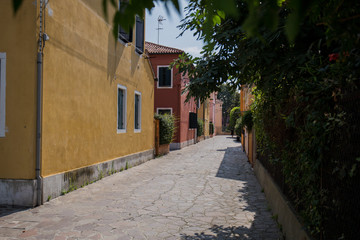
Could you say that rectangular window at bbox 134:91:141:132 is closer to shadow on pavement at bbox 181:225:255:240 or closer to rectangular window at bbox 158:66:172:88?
rectangular window at bbox 158:66:172:88

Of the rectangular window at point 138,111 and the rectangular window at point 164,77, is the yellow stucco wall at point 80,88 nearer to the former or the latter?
the rectangular window at point 138,111

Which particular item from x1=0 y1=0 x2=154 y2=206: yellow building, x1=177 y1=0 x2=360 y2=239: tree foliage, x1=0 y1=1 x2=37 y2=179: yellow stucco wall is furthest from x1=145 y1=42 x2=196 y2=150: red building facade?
x1=177 y1=0 x2=360 y2=239: tree foliage

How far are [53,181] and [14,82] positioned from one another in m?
2.13

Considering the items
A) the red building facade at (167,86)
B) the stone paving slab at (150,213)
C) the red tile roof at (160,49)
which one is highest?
the red tile roof at (160,49)

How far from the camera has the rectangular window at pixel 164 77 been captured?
66.7 ft

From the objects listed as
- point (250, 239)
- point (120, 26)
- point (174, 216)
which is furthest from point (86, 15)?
point (120, 26)

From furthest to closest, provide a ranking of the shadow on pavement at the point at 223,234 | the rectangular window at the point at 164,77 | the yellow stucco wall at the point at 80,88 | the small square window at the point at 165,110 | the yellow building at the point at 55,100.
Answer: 1. the small square window at the point at 165,110
2. the rectangular window at the point at 164,77
3. the yellow stucco wall at the point at 80,88
4. the yellow building at the point at 55,100
5. the shadow on pavement at the point at 223,234

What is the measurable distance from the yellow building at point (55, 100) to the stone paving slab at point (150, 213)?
0.55m

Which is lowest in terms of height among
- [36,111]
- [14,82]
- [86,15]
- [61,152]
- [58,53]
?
[61,152]

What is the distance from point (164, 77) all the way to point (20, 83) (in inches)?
588

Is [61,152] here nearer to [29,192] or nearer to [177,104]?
[29,192]

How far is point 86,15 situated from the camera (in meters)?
8.06

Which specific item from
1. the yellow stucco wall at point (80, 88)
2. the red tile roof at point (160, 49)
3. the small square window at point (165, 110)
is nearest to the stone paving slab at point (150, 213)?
the yellow stucco wall at point (80, 88)

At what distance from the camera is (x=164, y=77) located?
2052 centimetres
